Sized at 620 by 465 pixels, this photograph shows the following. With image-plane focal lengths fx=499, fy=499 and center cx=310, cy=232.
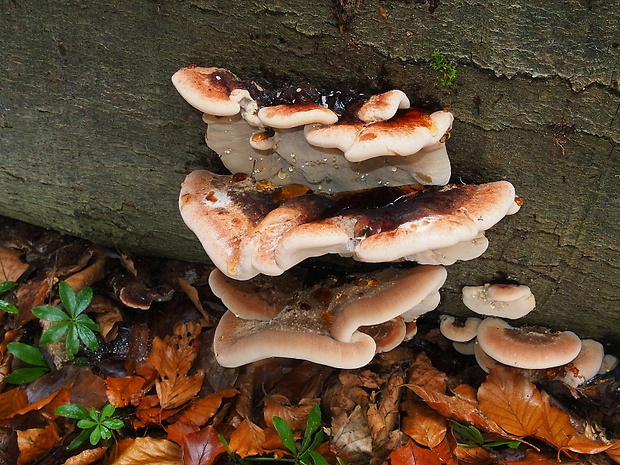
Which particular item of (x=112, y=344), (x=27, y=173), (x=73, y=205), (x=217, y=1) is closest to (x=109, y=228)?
(x=73, y=205)

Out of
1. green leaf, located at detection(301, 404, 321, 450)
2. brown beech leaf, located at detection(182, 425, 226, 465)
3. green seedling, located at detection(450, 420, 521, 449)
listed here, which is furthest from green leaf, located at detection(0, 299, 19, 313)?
green seedling, located at detection(450, 420, 521, 449)

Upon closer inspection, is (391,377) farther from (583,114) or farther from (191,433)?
(583,114)

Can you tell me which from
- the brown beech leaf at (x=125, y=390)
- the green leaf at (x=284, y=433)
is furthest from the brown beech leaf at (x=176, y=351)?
the green leaf at (x=284, y=433)

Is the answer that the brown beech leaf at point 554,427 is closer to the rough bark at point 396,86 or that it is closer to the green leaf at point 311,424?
the rough bark at point 396,86

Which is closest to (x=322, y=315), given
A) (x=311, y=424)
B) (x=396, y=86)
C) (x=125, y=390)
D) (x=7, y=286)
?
(x=311, y=424)

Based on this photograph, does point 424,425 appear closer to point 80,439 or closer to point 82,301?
point 80,439
